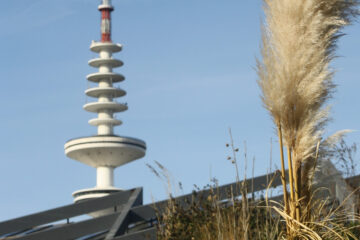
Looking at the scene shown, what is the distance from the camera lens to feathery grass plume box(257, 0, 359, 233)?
446 cm

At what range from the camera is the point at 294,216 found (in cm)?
449

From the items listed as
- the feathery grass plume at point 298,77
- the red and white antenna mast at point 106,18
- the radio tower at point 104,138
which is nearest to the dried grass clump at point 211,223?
the feathery grass plume at point 298,77

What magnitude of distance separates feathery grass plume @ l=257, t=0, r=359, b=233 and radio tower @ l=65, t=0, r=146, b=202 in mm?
69051

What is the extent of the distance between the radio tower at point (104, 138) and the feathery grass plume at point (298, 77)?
69051mm

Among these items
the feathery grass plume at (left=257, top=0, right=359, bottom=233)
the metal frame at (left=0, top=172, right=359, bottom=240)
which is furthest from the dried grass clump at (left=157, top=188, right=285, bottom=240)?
the metal frame at (left=0, top=172, right=359, bottom=240)

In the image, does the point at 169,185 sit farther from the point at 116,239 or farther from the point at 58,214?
the point at 58,214

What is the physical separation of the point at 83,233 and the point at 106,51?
67.2m

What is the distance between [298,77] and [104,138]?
228ft

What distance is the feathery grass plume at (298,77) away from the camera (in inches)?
176

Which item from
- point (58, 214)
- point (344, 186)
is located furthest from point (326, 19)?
point (58, 214)

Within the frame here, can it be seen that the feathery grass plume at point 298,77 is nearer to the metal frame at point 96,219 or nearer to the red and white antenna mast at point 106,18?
the metal frame at point 96,219

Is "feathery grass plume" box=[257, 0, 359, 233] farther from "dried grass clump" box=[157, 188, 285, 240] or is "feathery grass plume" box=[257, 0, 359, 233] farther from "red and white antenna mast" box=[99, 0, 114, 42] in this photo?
"red and white antenna mast" box=[99, 0, 114, 42]

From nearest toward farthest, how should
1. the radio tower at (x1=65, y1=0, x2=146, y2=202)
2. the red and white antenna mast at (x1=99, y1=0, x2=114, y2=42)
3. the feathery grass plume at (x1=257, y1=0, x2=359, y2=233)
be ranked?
the feathery grass plume at (x1=257, y1=0, x2=359, y2=233)
the radio tower at (x1=65, y1=0, x2=146, y2=202)
the red and white antenna mast at (x1=99, y1=0, x2=114, y2=42)

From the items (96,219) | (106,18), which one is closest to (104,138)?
(106,18)
